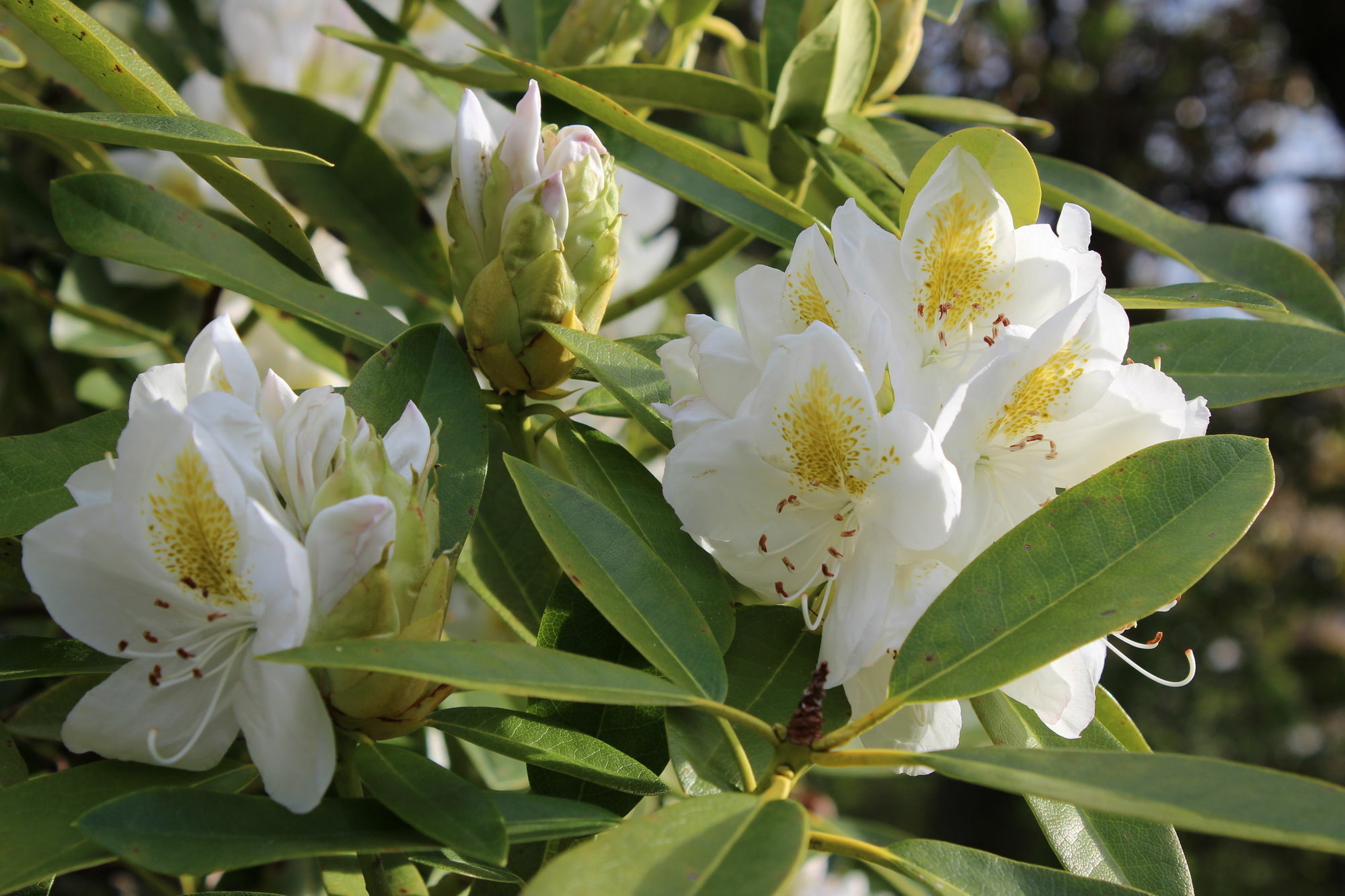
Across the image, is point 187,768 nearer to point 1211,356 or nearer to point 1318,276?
point 1211,356

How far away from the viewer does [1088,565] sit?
0.62 metres

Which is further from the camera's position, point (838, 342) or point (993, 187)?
point (993, 187)

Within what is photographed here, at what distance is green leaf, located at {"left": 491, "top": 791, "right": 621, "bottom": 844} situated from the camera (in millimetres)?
555

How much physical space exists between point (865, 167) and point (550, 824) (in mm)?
652

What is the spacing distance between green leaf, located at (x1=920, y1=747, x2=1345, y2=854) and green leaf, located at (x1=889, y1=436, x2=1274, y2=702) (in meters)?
0.06

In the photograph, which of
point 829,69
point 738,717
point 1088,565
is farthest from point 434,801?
point 829,69

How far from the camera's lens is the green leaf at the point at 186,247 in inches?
31.5

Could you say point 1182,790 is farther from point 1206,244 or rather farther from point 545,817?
point 1206,244

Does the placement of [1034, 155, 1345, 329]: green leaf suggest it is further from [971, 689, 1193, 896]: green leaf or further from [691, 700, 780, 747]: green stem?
[691, 700, 780, 747]: green stem

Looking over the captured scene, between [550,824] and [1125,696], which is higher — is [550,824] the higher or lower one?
the higher one

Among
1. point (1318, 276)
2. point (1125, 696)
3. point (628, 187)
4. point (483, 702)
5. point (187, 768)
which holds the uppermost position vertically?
point (1318, 276)

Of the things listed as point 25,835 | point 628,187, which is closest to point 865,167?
point 628,187

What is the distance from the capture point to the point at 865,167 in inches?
38.4

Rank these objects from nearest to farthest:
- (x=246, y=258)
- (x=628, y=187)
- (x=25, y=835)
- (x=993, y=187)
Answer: (x=25, y=835)
(x=993, y=187)
(x=246, y=258)
(x=628, y=187)
